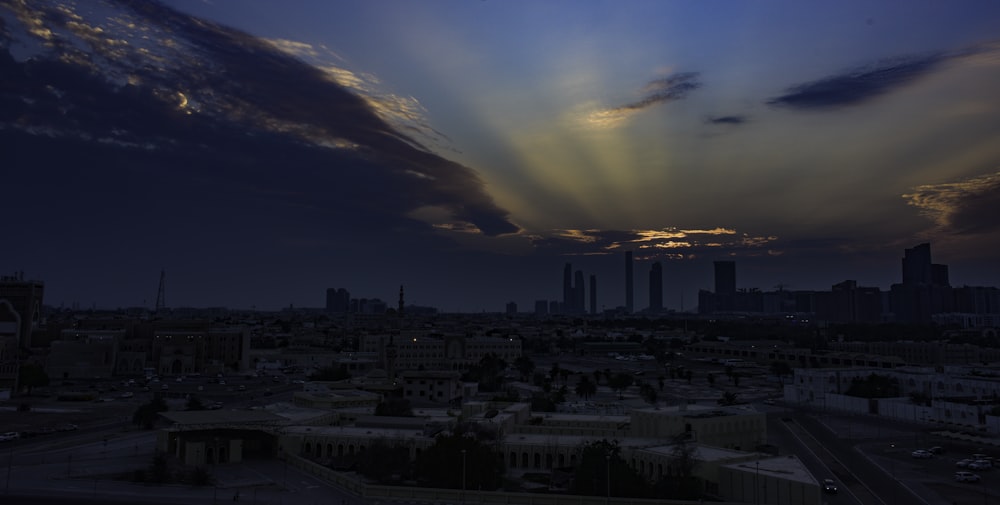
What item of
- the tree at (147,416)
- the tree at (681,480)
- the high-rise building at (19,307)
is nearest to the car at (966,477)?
the tree at (681,480)

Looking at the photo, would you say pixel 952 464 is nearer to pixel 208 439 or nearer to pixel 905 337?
pixel 208 439

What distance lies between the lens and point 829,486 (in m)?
36.8

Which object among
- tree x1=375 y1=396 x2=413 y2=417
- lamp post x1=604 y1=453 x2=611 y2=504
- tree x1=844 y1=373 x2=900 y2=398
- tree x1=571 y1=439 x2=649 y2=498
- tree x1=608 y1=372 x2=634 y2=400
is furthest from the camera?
tree x1=608 y1=372 x2=634 y2=400

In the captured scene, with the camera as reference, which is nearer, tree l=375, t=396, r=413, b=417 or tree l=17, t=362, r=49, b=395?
tree l=375, t=396, r=413, b=417

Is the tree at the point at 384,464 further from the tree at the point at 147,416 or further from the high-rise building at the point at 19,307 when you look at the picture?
the high-rise building at the point at 19,307

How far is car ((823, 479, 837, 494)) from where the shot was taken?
Result: 36.1 metres

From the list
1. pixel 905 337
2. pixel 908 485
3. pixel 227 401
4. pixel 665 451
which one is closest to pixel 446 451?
pixel 665 451

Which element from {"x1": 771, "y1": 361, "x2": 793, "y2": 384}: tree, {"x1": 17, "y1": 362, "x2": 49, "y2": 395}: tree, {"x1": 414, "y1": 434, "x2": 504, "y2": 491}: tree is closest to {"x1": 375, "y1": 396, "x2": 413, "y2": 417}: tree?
{"x1": 414, "y1": 434, "x2": 504, "y2": 491}: tree

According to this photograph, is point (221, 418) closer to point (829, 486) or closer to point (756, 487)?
point (756, 487)

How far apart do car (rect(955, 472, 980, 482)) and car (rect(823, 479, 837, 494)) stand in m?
6.85

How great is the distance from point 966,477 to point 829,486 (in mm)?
8364

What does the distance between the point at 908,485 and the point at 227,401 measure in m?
59.5

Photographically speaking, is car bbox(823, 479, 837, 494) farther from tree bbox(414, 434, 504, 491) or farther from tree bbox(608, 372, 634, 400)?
tree bbox(608, 372, 634, 400)

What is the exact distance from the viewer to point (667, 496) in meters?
31.7
